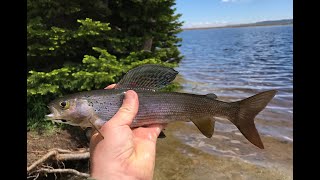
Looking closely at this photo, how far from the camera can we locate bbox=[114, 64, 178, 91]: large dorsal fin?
3.42 m

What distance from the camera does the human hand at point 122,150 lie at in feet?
9.67

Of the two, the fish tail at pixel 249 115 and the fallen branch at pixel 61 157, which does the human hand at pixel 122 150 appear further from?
the fallen branch at pixel 61 157

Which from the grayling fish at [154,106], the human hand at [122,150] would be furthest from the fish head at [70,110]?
the human hand at [122,150]

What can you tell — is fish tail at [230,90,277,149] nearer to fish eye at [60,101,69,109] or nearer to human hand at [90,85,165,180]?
human hand at [90,85,165,180]

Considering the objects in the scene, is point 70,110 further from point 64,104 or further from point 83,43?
point 83,43

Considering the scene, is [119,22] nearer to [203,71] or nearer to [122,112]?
[122,112]

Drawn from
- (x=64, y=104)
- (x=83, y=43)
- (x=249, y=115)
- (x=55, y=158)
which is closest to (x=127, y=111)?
(x=64, y=104)

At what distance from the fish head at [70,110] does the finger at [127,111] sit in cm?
28

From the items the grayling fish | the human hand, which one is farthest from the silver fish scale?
the human hand

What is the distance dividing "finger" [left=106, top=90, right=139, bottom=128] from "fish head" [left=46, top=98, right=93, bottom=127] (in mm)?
276

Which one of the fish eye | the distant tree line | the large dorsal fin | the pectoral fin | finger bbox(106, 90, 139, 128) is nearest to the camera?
finger bbox(106, 90, 139, 128)

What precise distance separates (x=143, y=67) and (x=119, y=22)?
6.32 metres

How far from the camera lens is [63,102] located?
3.29m
